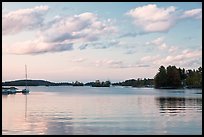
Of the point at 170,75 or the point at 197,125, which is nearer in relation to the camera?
the point at 197,125

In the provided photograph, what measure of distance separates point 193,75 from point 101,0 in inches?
4884

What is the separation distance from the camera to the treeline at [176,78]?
114m

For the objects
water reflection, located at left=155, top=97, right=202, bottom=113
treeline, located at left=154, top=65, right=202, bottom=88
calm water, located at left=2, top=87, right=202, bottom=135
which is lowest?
water reflection, located at left=155, top=97, right=202, bottom=113

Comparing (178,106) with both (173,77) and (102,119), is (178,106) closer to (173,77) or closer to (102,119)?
(102,119)

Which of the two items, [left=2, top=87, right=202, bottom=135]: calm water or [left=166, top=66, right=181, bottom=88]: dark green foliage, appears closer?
[left=2, top=87, right=202, bottom=135]: calm water

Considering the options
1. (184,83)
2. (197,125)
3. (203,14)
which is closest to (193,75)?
(184,83)

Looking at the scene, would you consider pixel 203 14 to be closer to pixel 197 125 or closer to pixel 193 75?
pixel 197 125

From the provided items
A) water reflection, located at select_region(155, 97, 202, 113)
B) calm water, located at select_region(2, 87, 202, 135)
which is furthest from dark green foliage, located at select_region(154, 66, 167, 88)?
calm water, located at select_region(2, 87, 202, 135)

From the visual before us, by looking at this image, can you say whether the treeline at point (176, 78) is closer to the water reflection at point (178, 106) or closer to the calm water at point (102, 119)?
the water reflection at point (178, 106)

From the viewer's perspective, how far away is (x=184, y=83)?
135 m

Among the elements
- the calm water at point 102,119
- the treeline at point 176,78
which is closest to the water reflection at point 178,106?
the calm water at point 102,119

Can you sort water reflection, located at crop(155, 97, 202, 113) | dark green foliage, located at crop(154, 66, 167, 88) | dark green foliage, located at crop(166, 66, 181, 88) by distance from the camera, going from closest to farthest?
water reflection, located at crop(155, 97, 202, 113) → dark green foliage, located at crop(166, 66, 181, 88) → dark green foliage, located at crop(154, 66, 167, 88)

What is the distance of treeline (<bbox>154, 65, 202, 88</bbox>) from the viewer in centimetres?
11369

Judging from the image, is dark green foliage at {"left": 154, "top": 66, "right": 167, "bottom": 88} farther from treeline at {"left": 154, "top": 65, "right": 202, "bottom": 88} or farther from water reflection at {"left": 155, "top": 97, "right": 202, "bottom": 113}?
water reflection at {"left": 155, "top": 97, "right": 202, "bottom": 113}
